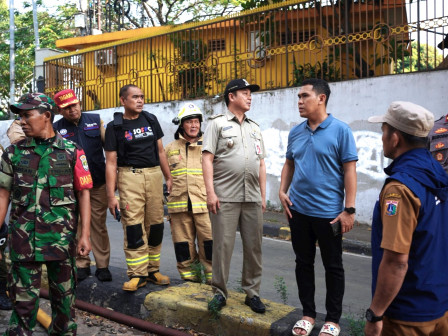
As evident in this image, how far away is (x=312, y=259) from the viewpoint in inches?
148

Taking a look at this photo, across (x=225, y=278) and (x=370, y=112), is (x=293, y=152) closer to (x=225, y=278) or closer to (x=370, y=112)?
(x=225, y=278)

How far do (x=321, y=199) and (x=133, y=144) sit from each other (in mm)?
1933

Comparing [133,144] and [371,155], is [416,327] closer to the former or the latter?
[133,144]

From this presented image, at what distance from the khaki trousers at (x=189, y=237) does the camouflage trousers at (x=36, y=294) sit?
5.03ft

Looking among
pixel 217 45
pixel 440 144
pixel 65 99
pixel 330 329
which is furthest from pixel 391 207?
pixel 217 45

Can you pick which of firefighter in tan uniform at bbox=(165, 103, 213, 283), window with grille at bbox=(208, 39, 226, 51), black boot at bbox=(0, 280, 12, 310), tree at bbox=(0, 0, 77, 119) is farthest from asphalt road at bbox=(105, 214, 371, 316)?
tree at bbox=(0, 0, 77, 119)

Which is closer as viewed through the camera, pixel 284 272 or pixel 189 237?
pixel 189 237

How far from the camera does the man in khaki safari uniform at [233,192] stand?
4.04m

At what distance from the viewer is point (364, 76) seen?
9453 mm

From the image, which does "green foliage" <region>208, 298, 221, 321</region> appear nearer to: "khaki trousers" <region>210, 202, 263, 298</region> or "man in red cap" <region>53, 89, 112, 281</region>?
"khaki trousers" <region>210, 202, 263, 298</region>

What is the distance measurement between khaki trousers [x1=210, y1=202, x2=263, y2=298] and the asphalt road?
0.45 meters

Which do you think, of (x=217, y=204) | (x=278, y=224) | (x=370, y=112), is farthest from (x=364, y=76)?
(x=217, y=204)

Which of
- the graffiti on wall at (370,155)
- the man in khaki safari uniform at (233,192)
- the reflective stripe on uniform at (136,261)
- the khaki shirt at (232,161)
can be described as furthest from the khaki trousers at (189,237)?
the graffiti on wall at (370,155)

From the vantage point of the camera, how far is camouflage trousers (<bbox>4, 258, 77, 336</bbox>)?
10.8 ft
